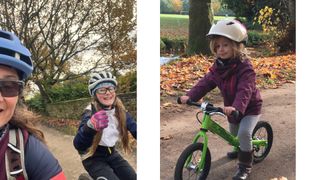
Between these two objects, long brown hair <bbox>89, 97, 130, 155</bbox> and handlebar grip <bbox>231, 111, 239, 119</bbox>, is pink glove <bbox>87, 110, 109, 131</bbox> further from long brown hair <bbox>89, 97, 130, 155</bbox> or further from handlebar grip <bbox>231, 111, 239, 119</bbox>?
handlebar grip <bbox>231, 111, 239, 119</bbox>

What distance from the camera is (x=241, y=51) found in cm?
409

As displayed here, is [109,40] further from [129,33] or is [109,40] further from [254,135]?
[254,135]

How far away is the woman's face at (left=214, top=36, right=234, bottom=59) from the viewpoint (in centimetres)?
409

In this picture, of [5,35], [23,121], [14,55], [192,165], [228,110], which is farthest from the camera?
[192,165]

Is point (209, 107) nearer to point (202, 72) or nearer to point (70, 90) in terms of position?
point (202, 72)

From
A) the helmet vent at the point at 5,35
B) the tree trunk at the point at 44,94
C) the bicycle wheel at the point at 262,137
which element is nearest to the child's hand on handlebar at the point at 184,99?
the bicycle wheel at the point at 262,137

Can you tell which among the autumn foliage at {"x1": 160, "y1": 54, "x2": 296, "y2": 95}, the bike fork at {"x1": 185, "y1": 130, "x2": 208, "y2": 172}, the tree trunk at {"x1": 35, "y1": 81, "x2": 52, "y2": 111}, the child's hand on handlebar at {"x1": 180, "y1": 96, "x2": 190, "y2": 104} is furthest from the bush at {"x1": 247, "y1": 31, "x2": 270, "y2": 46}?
the tree trunk at {"x1": 35, "y1": 81, "x2": 52, "y2": 111}

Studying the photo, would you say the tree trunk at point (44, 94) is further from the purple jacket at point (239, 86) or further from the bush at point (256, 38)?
the bush at point (256, 38)

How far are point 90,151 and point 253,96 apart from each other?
120cm

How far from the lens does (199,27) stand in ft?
13.7

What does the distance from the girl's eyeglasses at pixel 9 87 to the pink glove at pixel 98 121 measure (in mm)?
626

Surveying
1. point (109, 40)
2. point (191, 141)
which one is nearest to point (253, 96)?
point (191, 141)

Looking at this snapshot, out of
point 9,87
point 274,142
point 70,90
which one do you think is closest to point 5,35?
point 9,87

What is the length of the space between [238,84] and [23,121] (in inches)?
57.8
